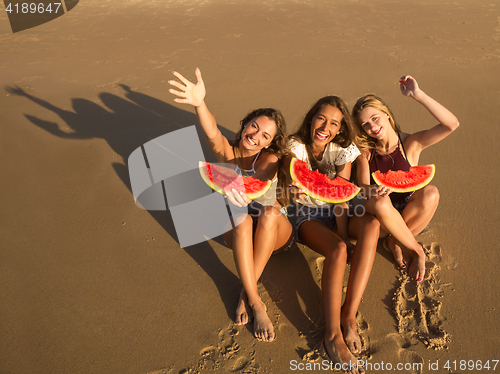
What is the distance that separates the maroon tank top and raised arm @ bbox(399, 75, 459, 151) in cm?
21

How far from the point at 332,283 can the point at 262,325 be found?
2.46 ft

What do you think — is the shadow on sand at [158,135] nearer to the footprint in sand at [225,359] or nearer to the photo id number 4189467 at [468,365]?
the footprint in sand at [225,359]

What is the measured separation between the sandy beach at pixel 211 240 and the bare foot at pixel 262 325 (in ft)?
0.28

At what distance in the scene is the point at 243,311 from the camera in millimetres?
3193

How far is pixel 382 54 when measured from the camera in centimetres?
761

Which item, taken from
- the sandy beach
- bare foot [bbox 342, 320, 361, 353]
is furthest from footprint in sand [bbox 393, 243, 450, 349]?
bare foot [bbox 342, 320, 361, 353]

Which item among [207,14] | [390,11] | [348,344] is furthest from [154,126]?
[390,11]

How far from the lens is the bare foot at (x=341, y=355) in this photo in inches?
108

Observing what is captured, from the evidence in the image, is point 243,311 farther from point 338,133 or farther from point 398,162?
point 398,162
